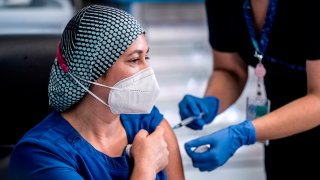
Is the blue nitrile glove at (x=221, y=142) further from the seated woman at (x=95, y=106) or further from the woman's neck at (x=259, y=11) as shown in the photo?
the woman's neck at (x=259, y=11)

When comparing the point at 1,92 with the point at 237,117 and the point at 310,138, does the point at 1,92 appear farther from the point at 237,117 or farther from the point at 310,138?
the point at 237,117

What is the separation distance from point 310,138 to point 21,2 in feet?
8.09

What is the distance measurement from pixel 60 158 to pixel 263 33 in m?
0.98

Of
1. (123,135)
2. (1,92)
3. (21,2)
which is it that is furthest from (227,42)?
(21,2)

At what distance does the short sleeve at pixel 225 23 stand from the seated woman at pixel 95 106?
605 millimetres

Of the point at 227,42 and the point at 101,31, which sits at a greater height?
the point at 101,31

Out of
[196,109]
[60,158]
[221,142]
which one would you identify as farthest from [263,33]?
[60,158]

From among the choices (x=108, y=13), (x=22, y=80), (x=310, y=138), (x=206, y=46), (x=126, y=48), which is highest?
(x=108, y=13)

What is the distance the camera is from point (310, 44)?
1.72m

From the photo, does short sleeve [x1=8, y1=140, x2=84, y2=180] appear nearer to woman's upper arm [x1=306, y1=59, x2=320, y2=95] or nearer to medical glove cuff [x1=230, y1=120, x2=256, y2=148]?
medical glove cuff [x1=230, y1=120, x2=256, y2=148]

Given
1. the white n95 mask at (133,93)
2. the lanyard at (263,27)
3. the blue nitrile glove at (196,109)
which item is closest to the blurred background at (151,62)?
the white n95 mask at (133,93)

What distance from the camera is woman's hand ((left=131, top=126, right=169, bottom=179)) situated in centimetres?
147

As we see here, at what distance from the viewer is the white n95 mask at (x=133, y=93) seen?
5.05 ft

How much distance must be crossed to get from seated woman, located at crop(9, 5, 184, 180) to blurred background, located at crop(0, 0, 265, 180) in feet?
1.18
